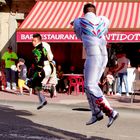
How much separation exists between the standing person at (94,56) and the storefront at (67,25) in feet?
34.0

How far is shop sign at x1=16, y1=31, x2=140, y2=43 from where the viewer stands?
1730 centimetres

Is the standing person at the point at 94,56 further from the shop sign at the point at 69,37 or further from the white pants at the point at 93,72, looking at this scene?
the shop sign at the point at 69,37

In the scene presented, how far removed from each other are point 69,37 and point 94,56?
35.2ft

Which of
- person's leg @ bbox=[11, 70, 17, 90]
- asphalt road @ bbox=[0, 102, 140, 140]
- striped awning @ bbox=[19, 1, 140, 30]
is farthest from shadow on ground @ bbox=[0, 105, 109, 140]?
person's leg @ bbox=[11, 70, 17, 90]

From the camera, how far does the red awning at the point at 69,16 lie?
57.8 feet

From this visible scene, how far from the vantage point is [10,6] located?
21.3 meters

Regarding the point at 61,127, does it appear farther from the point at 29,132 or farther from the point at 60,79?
the point at 60,79

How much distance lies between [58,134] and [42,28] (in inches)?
391

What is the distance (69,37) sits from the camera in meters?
17.5

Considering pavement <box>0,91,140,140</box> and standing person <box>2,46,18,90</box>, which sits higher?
standing person <box>2,46,18,90</box>

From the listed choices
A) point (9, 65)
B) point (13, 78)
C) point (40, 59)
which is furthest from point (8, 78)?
point (40, 59)

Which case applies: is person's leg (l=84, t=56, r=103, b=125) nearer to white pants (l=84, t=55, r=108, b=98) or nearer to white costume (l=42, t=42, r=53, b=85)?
white pants (l=84, t=55, r=108, b=98)

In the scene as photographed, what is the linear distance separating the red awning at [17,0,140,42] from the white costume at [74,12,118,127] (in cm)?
1043

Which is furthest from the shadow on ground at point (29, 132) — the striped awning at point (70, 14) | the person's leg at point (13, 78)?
the person's leg at point (13, 78)
